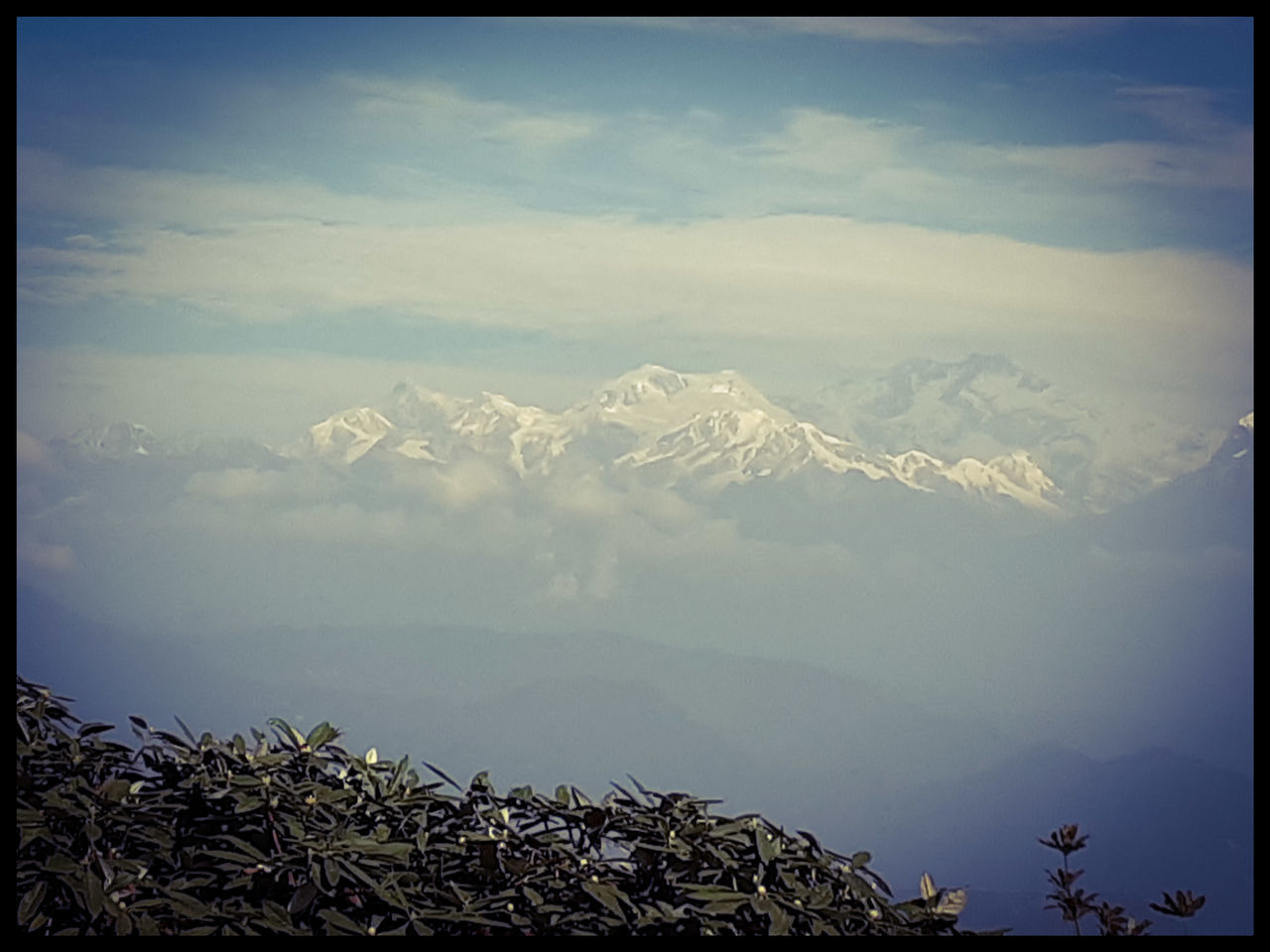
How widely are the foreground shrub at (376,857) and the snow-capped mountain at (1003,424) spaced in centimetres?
1091

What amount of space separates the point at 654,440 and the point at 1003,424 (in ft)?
12.3

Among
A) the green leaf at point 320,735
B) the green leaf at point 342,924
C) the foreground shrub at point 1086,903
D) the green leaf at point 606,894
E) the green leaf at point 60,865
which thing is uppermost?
the green leaf at point 320,735

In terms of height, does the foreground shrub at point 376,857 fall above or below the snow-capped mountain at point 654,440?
below

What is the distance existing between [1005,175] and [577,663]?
24.2ft

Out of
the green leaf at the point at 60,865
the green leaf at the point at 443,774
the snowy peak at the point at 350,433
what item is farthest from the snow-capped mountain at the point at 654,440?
the green leaf at the point at 60,865

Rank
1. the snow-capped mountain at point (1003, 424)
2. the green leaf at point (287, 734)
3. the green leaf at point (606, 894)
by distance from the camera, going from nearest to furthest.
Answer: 1. the green leaf at point (606, 894)
2. the green leaf at point (287, 734)
3. the snow-capped mountain at point (1003, 424)

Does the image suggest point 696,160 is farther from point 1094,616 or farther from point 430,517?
point 1094,616

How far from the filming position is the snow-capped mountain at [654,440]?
41.0ft

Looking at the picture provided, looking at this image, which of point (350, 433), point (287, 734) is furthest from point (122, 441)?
point (287, 734)

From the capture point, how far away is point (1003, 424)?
12445mm

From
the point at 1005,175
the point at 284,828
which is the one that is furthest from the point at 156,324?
the point at 284,828

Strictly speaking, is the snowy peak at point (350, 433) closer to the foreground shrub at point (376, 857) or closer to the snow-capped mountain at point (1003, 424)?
the snow-capped mountain at point (1003, 424)

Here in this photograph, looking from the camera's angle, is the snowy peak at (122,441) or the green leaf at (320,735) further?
the snowy peak at (122,441)

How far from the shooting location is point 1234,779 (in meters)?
10.6
